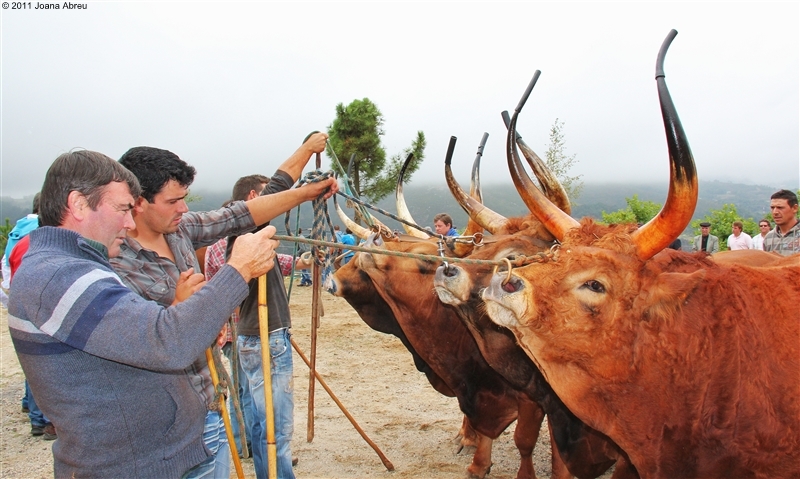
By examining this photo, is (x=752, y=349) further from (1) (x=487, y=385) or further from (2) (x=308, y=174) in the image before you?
(2) (x=308, y=174)

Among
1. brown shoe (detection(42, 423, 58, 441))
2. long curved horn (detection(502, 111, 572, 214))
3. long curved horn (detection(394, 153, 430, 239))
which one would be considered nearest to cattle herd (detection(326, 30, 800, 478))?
long curved horn (detection(502, 111, 572, 214))

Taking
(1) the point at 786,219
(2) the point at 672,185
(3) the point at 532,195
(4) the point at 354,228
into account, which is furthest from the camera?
(1) the point at 786,219

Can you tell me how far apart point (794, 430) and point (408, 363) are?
5887mm

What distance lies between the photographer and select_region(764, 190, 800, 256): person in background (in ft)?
22.7

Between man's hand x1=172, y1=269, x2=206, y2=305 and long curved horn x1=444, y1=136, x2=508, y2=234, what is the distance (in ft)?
7.92

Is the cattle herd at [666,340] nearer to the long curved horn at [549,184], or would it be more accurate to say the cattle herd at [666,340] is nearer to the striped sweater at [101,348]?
the striped sweater at [101,348]

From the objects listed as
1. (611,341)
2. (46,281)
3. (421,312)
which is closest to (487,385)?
(421,312)

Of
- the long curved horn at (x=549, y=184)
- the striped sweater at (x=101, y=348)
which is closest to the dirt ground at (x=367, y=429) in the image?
the long curved horn at (x=549, y=184)

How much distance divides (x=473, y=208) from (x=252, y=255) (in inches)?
106

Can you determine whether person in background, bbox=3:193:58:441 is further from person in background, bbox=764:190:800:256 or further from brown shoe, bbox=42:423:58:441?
person in background, bbox=764:190:800:256

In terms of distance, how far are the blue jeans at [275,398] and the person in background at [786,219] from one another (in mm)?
6670

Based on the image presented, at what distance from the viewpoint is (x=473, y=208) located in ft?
14.7

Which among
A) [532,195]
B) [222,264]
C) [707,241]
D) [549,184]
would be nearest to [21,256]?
[222,264]

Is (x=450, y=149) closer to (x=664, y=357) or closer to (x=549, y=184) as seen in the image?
(x=549, y=184)
